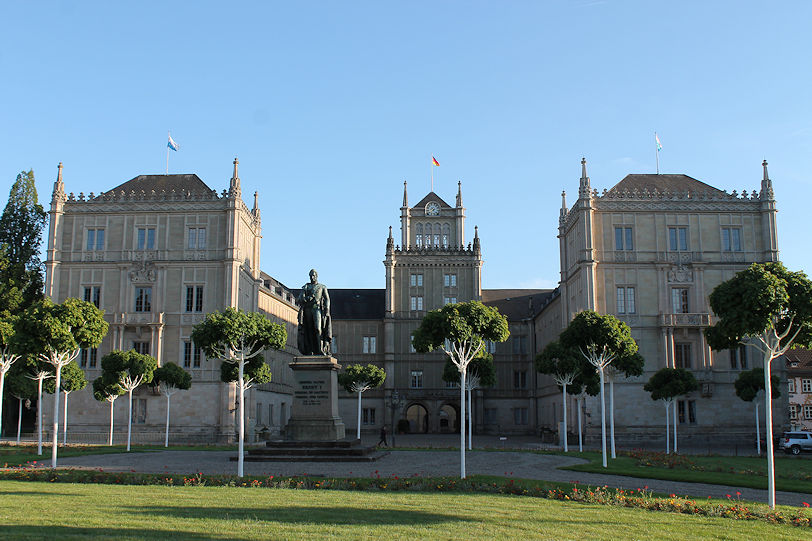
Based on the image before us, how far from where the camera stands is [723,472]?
26969mm

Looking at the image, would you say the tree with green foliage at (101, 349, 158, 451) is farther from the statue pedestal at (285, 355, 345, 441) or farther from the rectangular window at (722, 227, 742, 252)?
the rectangular window at (722, 227, 742, 252)

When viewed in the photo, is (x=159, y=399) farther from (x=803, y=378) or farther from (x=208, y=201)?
(x=803, y=378)

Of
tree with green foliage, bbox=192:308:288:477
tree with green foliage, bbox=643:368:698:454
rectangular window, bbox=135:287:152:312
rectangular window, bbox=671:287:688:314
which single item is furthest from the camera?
rectangular window, bbox=135:287:152:312

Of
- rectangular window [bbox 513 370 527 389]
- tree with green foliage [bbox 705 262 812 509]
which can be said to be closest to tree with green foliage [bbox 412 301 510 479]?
tree with green foliage [bbox 705 262 812 509]

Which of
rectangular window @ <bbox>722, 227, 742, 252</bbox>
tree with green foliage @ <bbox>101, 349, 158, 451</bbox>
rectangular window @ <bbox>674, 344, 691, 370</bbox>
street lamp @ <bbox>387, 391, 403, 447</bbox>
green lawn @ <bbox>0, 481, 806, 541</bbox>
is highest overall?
rectangular window @ <bbox>722, 227, 742, 252</bbox>

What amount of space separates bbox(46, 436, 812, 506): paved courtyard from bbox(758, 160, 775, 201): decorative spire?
116 ft

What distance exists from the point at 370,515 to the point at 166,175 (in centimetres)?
5518

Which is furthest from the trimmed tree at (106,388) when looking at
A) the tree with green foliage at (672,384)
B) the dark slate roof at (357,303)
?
the dark slate roof at (357,303)

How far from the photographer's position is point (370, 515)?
1456cm

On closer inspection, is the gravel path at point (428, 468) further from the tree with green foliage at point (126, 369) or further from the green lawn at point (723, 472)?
the tree with green foliage at point (126, 369)

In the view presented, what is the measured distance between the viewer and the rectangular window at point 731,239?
189ft

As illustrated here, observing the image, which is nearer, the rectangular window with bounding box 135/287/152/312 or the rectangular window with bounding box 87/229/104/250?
the rectangular window with bounding box 135/287/152/312

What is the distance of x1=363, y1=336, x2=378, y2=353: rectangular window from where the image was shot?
8306cm

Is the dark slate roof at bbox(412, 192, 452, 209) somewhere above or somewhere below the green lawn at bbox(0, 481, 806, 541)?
above
